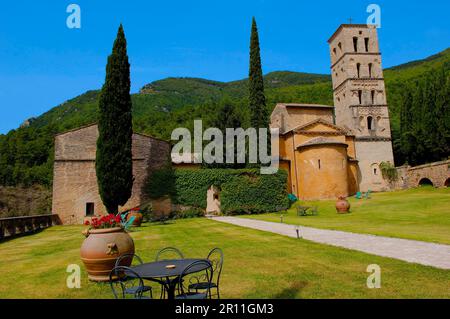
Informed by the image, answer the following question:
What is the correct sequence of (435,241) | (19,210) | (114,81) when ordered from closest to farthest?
1. (435,241)
2. (114,81)
3. (19,210)

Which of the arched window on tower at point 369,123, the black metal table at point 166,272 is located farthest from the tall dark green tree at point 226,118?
the black metal table at point 166,272

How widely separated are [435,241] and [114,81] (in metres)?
19.6

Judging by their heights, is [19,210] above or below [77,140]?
below

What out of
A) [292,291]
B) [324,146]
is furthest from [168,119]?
[292,291]

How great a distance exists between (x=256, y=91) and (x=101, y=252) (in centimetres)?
2471

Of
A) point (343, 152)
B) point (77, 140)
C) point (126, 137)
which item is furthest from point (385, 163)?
point (77, 140)

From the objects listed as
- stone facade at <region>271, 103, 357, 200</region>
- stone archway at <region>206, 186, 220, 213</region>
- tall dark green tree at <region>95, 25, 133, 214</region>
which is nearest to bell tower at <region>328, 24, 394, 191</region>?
stone facade at <region>271, 103, 357, 200</region>

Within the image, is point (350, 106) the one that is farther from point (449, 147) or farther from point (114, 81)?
point (114, 81)

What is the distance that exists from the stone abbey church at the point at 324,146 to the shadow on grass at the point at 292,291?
2064 cm

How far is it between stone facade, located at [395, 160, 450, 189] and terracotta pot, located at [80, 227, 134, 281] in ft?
106

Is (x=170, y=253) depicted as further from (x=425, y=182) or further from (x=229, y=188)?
(x=425, y=182)

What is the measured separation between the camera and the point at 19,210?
28141 millimetres

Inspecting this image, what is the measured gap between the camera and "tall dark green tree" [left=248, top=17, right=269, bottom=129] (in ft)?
94.1

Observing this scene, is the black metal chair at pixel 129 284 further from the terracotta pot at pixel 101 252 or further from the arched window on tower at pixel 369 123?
the arched window on tower at pixel 369 123
